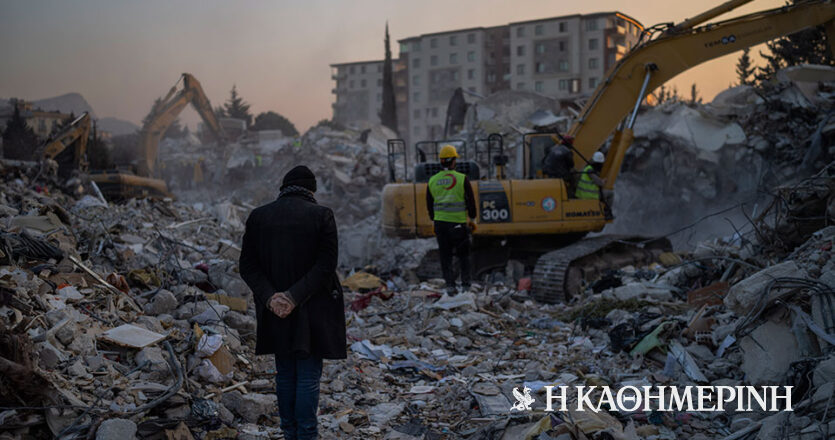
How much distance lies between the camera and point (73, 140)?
15.6 m

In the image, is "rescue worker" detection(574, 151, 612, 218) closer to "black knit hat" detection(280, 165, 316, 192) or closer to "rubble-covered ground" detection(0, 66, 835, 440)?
"rubble-covered ground" detection(0, 66, 835, 440)

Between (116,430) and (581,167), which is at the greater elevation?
(581,167)

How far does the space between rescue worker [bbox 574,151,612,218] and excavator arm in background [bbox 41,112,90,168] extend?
38.9 ft

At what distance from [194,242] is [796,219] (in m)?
8.50

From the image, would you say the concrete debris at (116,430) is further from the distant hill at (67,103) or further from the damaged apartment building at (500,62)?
the damaged apartment building at (500,62)

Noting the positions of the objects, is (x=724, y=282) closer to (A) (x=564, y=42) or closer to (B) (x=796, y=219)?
(B) (x=796, y=219)

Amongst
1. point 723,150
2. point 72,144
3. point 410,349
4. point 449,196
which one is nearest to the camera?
point 410,349

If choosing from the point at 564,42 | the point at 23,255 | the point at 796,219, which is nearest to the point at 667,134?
the point at 796,219

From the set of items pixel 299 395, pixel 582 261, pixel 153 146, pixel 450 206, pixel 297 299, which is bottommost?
pixel 582 261

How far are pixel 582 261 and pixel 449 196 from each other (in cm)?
295

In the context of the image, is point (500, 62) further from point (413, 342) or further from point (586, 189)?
point (413, 342)

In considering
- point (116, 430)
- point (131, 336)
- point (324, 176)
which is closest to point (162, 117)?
point (324, 176)

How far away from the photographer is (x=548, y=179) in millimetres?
A: 9773

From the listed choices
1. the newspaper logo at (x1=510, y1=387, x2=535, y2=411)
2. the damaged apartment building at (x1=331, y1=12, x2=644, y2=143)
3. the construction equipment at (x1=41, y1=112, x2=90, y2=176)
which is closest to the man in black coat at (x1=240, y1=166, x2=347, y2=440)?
the newspaper logo at (x1=510, y1=387, x2=535, y2=411)
